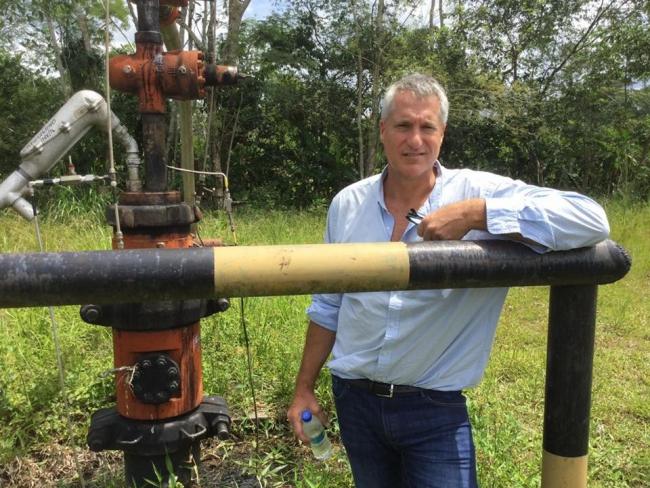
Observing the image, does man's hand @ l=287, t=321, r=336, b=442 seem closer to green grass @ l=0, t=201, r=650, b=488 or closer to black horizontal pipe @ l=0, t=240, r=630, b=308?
green grass @ l=0, t=201, r=650, b=488

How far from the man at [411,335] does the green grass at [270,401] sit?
62cm

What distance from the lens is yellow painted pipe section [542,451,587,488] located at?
109 centimetres

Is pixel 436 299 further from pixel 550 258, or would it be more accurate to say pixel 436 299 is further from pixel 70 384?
pixel 70 384

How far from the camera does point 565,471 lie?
1.10 meters

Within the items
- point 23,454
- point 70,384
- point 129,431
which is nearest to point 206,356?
point 70,384

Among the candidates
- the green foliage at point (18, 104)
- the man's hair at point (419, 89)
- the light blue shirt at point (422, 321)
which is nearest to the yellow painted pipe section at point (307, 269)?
the light blue shirt at point (422, 321)

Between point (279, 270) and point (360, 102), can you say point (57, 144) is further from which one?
point (360, 102)

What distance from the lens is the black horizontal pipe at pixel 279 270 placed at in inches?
33.5

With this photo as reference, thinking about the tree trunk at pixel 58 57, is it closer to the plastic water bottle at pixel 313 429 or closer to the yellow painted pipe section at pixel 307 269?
the plastic water bottle at pixel 313 429

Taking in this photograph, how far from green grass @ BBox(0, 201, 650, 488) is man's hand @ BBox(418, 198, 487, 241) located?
4.00 feet

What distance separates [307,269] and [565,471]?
2.10 feet

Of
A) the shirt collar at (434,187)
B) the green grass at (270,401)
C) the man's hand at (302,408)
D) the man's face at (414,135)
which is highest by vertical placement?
the man's face at (414,135)

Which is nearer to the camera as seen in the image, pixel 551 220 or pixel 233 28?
pixel 551 220

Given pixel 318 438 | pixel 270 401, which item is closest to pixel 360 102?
pixel 270 401
